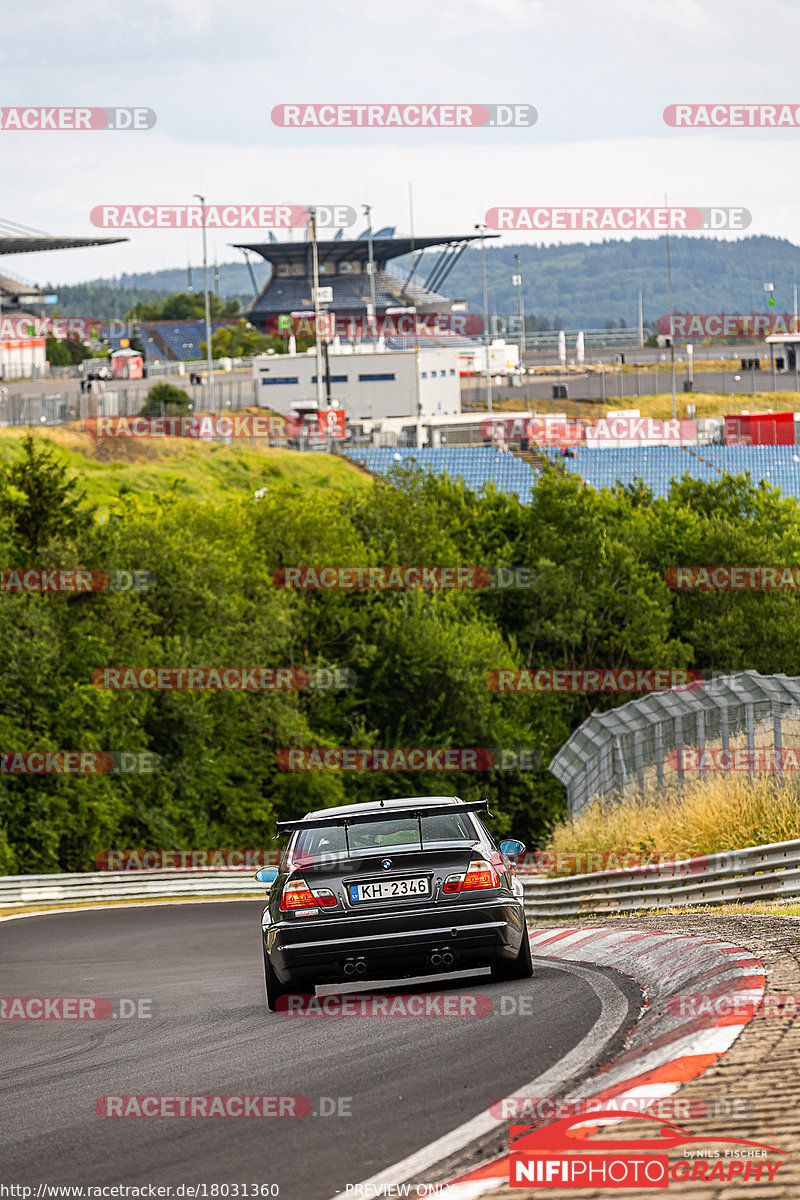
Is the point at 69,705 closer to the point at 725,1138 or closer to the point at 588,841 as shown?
the point at 588,841

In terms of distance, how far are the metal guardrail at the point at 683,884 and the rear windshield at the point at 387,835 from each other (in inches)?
173

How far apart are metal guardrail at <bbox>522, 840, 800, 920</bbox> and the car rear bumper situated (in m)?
4.69

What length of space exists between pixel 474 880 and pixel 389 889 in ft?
1.68

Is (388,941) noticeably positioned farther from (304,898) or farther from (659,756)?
(659,756)

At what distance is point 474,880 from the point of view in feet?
30.3

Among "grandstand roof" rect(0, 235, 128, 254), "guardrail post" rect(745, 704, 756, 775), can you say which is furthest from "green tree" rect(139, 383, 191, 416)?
"guardrail post" rect(745, 704, 756, 775)

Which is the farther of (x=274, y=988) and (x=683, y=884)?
(x=683, y=884)

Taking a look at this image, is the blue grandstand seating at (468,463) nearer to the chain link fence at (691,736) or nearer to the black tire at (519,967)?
the chain link fence at (691,736)

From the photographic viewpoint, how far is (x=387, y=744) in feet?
172

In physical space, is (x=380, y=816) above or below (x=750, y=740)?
above

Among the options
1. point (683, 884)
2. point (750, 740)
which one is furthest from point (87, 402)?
point (683, 884)

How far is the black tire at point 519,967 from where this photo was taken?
380 inches

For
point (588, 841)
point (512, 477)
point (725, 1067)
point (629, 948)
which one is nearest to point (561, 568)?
point (512, 477)

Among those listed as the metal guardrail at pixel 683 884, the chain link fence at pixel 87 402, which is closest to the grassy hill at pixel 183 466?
the chain link fence at pixel 87 402
